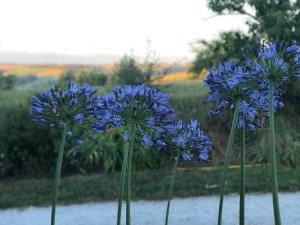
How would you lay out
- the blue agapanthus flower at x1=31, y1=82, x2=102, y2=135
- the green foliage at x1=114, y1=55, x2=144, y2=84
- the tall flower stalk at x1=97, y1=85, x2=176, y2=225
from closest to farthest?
the tall flower stalk at x1=97, y1=85, x2=176, y2=225 < the blue agapanthus flower at x1=31, y1=82, x2=102, y2=135 < the green foliage at x1=114, y1=55, x2=144, y2=84

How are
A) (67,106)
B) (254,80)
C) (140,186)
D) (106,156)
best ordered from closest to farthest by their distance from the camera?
(254,80) < (67,106) < (140,186) < (106,156)

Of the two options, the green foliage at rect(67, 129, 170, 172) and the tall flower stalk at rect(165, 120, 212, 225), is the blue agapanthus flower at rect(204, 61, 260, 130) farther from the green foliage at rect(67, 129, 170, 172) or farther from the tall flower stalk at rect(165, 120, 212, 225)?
the green foliage at rect(67, 129, 170, 172)

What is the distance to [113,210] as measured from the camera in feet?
26.2

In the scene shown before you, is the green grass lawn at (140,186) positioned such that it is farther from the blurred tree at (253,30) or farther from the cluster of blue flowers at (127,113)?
the cluster of blue flowers at (127,113)

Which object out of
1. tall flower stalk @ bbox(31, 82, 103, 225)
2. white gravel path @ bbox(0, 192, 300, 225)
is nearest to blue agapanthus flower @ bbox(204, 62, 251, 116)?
tall flower stalk @ bbox(31, 82, 103, 225)

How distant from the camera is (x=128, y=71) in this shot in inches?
533

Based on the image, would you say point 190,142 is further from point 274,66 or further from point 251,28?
point 251,28

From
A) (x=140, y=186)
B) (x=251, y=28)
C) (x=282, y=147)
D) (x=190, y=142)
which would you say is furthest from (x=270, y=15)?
(x=190, y=142)

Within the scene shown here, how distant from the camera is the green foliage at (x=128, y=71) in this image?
13.4 meters

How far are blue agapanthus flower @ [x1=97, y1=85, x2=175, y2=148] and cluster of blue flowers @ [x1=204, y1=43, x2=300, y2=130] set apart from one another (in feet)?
0.90

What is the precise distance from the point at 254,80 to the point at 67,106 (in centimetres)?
99

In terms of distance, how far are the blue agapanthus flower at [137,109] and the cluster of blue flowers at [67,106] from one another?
0.07 meters

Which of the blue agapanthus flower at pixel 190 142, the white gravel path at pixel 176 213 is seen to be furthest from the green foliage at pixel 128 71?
the blue agapanthus flower at pixel 190 142

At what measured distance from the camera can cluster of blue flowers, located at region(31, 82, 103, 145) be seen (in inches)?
116
